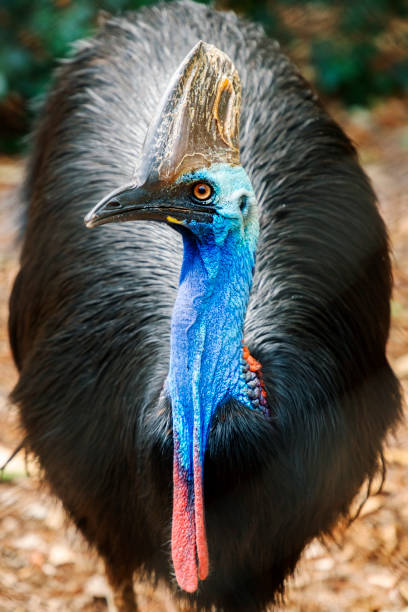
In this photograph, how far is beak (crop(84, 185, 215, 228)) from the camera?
1617 millimetres

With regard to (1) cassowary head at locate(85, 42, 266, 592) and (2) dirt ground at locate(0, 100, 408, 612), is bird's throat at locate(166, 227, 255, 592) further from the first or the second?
(2) dirt ground at locate(0, 100, 408, 612)

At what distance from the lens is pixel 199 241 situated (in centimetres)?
174

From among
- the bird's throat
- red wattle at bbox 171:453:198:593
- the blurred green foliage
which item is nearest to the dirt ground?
red wattle at bbox 171:453:198:593

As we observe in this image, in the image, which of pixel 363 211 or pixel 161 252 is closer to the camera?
pixel 161 252

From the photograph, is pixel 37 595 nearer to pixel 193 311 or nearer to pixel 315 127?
pixel 193 311

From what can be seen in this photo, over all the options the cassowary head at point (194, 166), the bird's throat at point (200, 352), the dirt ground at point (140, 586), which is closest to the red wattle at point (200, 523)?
the bird's throat at point (200, 352)

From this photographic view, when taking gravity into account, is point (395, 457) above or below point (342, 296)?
below

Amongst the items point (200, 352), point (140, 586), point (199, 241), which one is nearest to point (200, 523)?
point (200, 352)

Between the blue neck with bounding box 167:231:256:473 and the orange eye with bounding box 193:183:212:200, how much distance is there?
85 millimetres

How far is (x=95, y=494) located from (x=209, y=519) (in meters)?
0.40

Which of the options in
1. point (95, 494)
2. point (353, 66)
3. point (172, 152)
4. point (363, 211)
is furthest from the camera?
point (353, 66)

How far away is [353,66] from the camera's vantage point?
5.21 metres

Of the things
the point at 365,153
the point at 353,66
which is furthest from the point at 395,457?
the point at 353,66

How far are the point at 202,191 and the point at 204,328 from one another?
25 centimetres
